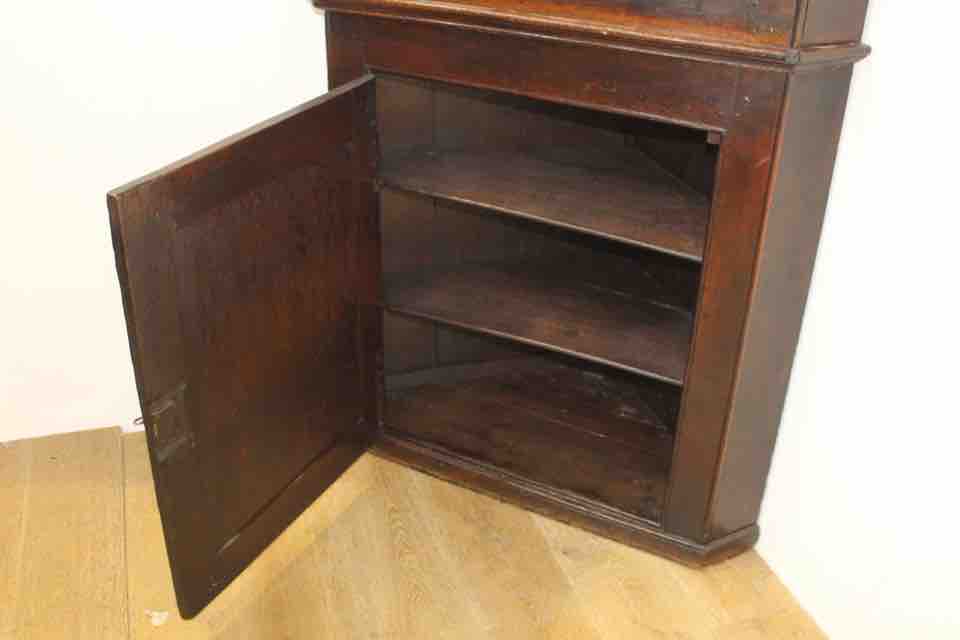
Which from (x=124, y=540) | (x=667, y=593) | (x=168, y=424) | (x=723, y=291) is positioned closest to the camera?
(x=168, y=424)

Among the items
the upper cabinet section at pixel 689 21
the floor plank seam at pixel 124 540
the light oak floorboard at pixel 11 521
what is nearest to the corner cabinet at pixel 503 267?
the upper cabinet section at pixel 689 21

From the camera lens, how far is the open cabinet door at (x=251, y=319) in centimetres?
142

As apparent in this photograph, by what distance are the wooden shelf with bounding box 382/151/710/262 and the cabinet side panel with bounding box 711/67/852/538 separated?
0.53 feet

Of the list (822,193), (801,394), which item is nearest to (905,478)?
(801,394)

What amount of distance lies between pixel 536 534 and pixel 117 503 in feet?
3.35

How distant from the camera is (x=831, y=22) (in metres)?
1.37

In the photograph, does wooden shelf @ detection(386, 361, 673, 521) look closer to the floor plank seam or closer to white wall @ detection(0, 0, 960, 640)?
white wall @ detection(0, 0, 960, 640)

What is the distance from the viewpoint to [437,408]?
2355mm

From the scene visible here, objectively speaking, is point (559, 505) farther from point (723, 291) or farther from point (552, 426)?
point (723, 291)

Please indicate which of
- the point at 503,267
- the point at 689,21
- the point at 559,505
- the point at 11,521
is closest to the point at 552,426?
the point at 559,505

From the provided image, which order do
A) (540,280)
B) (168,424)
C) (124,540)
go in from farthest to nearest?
(540,280)
(124,540)
(168,424)

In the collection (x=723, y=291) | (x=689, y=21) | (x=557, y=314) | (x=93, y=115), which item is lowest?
(x=557, y=314)

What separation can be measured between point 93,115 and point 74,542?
0.98 m

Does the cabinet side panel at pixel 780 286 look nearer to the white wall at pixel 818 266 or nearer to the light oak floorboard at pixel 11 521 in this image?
the white wall at pixel 818 266
